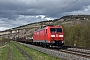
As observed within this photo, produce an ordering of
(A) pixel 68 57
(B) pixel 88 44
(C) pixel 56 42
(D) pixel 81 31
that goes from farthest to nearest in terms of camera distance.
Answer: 1. (D) pixel 81 31
2. (B) pixel 88 44
3. (C) pixel 56 42
4. (A) pixel 68 57

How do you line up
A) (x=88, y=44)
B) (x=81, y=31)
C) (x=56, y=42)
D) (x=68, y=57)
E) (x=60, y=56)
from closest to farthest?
(x=68, y=57)
(x=60, y=56)
(x=56, y=42)
(x=88, y=44)
(x=81, y=31)

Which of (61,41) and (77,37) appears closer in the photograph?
(61,41)

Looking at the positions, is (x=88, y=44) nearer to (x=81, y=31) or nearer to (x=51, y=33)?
(x=81, y=31)

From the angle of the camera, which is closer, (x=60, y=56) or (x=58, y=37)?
(x=60, y=56)

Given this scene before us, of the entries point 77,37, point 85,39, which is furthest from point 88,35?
point 77,37

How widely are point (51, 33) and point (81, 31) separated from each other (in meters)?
30.3

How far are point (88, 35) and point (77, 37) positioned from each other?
6.23 metres

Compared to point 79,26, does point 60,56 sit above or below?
below

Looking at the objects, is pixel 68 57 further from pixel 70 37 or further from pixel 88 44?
pixel 70 37

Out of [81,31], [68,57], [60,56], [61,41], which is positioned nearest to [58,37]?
[61,41]

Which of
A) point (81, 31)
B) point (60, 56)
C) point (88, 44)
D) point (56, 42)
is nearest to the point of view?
point (60, 56)

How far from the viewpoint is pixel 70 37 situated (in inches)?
2574

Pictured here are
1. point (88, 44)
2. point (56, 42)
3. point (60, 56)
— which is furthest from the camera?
point (88, 44)

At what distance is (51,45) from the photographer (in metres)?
33.9
